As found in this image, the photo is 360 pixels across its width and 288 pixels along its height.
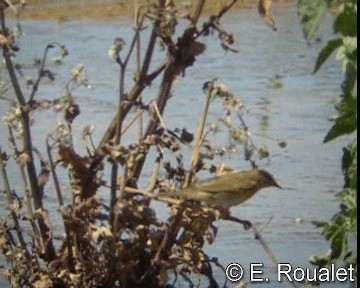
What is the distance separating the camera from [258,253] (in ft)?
14.1

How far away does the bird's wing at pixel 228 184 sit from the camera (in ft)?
10.3

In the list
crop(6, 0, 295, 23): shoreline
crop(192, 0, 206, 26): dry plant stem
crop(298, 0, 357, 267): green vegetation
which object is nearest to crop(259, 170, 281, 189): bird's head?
crop(298, 0, 357, 267): green vegetation

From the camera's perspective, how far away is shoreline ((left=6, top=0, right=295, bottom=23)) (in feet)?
32.3

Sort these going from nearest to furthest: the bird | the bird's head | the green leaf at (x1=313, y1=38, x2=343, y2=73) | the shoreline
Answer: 1. the bird
2. the bird's head
3. the green leaf at (x1=313, y1=38, x2=343, y2=73)
4. the shoreline

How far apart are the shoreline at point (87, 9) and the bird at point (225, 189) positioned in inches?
251

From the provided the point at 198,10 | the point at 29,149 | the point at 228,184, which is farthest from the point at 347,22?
the point at 29,149

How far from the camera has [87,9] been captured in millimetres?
10320

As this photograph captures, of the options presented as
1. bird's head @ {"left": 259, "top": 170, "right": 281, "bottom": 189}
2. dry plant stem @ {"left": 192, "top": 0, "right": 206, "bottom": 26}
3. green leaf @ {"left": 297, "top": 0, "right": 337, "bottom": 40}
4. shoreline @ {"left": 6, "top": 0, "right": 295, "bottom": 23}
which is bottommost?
shoreline @ {"left": 6, "top": 0, "right": 295, "bottom": 23}

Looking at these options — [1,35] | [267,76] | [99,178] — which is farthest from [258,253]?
[267,76]

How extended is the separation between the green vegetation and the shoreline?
603 cm

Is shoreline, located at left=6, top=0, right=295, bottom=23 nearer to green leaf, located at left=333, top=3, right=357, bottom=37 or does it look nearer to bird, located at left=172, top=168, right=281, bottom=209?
green leaf, located at left=333, top=3, right=357, bottom=37

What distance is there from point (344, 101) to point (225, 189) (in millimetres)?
521

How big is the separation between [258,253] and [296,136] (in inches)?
63.2

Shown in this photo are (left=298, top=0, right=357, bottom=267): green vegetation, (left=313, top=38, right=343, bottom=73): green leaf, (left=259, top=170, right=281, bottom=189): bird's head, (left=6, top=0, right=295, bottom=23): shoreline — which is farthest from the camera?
(left=6, top=0, right=295, bottom=23): shoreline
